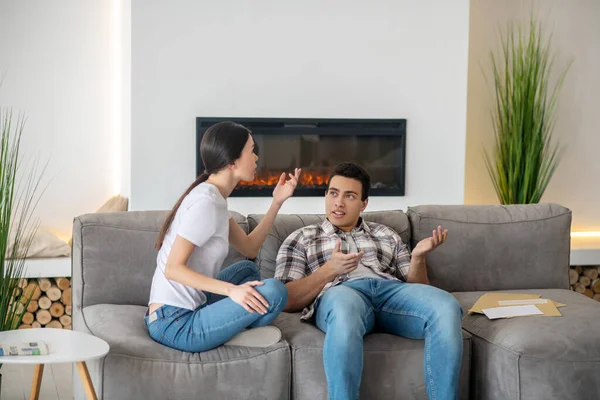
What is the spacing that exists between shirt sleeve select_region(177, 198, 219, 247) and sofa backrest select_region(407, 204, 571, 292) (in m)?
1.16

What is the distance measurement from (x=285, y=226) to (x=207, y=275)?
0.69 m

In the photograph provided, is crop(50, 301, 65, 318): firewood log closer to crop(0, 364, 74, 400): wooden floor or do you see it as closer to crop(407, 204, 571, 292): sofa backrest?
crop(0, 364, 74, 400): wooden floor

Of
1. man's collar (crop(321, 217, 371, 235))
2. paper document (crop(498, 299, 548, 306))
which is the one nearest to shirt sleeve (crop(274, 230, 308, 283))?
man's collar (crop(321, 217, 371, 235))

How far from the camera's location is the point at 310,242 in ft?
10.5

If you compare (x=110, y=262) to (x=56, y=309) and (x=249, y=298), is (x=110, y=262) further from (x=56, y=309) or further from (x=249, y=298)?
(x=56, y=309)

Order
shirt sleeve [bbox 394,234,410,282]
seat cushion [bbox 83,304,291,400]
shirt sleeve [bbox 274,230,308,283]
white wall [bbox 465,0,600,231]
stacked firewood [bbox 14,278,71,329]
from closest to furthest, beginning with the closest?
1. seat cushion [bbox 83,304,291,400]
2. shirt sleeve [bbox 274,230,308,283]
3. shirt sleeve [bbox 394,234,410,282]
4. stacked firewood [bbox 14,278,71,329]
5. white wall [bbox 465,0,600,231]

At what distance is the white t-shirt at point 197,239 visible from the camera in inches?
103

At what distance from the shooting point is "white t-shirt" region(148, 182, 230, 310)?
2627 millimetres

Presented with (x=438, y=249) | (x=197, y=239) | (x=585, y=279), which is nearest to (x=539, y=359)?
(x=438, y=249)

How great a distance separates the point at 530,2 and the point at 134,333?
4001 mm

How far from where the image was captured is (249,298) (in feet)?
8.52

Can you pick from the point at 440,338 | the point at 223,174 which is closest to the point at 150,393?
the point at 223,174

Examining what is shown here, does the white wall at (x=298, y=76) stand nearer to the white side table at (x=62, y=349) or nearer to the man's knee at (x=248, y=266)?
the man's knee at (x=248, y=266)

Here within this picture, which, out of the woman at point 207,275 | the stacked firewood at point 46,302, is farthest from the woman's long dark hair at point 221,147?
the stacked firewood at point 46,302
